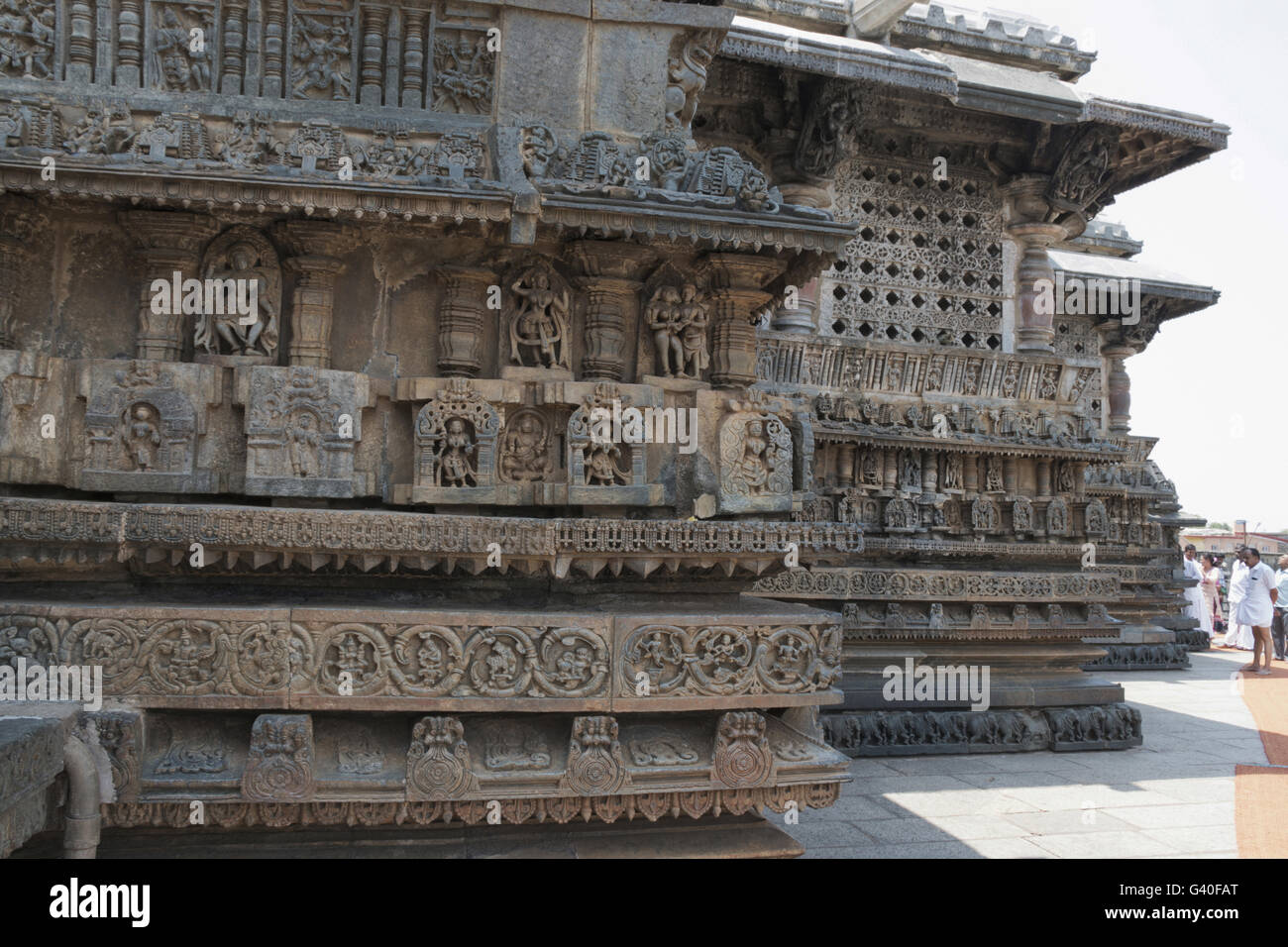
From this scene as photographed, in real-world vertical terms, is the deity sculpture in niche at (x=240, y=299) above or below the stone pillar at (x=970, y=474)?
above

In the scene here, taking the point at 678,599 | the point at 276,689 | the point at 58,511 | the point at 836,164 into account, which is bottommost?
the point at 276,689

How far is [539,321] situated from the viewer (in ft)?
17.2

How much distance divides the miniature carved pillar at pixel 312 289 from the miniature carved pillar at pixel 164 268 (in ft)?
1.42

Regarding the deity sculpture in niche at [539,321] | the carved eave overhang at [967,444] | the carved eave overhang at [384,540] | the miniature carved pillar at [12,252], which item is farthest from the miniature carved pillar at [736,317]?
the carved eave overhang at [967,444]

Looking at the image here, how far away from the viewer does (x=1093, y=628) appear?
33.5 ft

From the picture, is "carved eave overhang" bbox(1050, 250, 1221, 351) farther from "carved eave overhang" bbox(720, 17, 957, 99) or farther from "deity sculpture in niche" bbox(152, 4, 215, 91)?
"deity sculpture in niche" bbox(152, 4, 215, 91)

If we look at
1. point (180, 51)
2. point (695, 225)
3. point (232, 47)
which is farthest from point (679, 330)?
point (180, 51)

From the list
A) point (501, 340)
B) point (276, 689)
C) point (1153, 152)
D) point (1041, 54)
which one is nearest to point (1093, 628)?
point (1153, 152)

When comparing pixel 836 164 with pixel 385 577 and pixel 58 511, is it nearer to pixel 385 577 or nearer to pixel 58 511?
pixel 385 577

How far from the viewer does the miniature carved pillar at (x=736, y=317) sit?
17.5ft

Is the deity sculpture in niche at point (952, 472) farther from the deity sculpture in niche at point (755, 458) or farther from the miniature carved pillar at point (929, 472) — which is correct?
the deity sculpture in niche at point (755, 458)

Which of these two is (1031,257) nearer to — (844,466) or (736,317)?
(844,466)

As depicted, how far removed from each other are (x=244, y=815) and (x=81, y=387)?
236 centimetres

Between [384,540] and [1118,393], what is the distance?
17.7 meters
